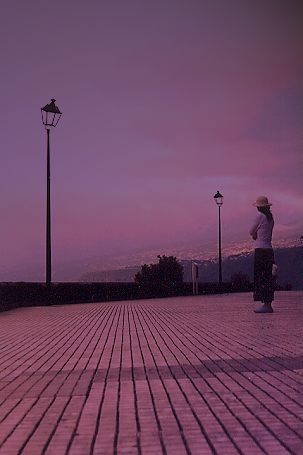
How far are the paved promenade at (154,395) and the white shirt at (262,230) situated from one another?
4.57 metres

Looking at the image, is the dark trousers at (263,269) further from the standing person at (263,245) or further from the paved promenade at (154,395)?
the paved promenade at (154,395)

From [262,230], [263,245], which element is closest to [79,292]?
[263,245]

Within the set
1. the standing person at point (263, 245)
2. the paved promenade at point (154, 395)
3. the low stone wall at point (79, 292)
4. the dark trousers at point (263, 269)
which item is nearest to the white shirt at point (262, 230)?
the standing person at point (263, 245)

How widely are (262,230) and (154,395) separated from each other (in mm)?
10043

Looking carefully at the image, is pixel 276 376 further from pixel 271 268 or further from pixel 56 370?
pixel 271 268

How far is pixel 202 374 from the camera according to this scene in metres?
7.14

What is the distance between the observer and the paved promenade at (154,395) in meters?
4.45

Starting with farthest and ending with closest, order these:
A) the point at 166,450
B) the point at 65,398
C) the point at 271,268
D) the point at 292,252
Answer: the point at 292,252
the point at 271,268
the point at 65,398
the point at 166,450

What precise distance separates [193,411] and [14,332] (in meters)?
8.75

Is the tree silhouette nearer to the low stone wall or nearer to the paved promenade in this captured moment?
the low stone wall

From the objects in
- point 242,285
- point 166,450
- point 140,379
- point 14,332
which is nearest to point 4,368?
point 140,379

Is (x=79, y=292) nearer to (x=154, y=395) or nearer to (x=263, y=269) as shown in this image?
(x=263, y=269)

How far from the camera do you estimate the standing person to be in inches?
616

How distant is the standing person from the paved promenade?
4414 millimetres
